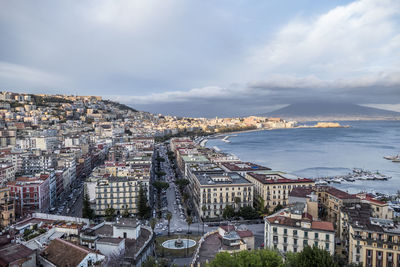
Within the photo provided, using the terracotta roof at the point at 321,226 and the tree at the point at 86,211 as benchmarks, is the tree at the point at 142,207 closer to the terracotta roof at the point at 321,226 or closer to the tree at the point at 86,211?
the tree at the point at 86,211

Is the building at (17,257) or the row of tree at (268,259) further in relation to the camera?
the row of tree at (268,259)

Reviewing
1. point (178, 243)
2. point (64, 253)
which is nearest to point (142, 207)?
point (178, 243)

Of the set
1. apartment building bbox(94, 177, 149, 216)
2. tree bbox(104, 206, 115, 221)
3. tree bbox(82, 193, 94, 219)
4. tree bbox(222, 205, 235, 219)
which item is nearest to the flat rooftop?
tree bbox(222, 205, 235, 219)

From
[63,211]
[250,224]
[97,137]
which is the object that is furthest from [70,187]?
[97,137]

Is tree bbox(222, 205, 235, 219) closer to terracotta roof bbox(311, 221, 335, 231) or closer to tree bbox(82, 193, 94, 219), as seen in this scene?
terracotta roof bbox(311, 221, 335, 231)

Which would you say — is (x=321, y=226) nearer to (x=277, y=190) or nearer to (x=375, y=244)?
(x=375, y=244)

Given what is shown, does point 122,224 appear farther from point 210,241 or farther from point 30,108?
point 30,108

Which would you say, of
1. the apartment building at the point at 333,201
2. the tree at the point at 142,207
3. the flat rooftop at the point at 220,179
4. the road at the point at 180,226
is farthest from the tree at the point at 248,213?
the tree at the point at 142,207
